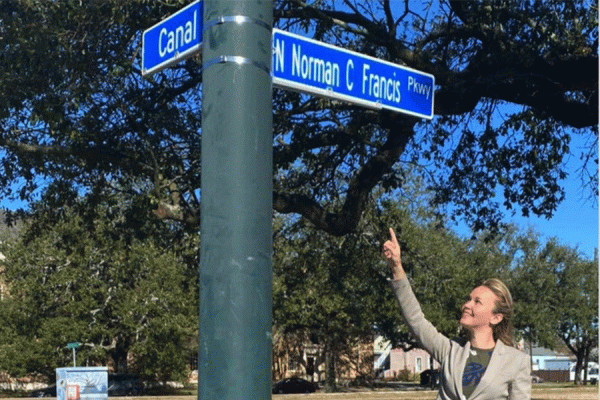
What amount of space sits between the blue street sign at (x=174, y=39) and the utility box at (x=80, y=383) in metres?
20.3

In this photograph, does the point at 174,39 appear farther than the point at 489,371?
Yes

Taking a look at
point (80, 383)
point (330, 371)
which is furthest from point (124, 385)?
point (80, 383)

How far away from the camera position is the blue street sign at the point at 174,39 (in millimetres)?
3730

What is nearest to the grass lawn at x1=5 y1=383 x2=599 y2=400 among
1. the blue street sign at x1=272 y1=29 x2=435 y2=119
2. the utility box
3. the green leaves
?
the green leaves

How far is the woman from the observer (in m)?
3.67

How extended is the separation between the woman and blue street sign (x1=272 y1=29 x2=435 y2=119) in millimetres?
731

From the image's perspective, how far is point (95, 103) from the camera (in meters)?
12.8

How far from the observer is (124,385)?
55000mm

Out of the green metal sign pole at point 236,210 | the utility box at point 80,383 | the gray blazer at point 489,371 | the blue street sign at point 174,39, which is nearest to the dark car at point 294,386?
the utility box at point 80,383

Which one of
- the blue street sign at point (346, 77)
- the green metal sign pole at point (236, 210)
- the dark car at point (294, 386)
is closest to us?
the green metal sign pole at point (236, 210)

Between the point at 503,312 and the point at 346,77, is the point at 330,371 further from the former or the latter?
the point at 503,312

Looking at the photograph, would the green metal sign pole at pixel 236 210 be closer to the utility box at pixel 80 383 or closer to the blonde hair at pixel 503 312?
the blonde hair at pixel 503 312

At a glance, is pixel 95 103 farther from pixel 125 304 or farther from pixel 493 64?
pixel 125 304

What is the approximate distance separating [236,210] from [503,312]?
120 cm
